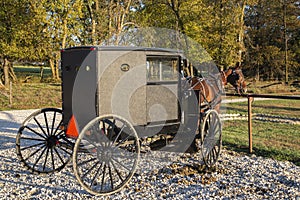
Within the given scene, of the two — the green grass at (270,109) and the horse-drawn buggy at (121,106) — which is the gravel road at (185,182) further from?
the green grass at (270,109)

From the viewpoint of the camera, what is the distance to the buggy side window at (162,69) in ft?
15.9

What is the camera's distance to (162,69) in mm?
5004

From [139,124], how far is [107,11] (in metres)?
20.5

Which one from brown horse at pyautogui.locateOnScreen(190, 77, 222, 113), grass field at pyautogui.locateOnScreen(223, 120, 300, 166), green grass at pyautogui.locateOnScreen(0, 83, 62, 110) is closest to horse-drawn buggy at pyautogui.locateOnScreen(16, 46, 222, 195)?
brown horse at pyautogui.locateOnScreen(190, 77, 222, 113)

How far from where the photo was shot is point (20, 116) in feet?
42.5

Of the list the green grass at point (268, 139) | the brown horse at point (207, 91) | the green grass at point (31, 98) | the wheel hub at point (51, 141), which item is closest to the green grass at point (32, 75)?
the green grass at point (31, 98)

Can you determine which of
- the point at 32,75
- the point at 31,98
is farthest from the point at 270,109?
the point at 32,75

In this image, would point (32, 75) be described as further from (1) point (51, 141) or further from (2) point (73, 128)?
(2) point (73, 128)

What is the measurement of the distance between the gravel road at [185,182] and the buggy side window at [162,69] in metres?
1.57

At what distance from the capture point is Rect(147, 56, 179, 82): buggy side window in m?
4.84

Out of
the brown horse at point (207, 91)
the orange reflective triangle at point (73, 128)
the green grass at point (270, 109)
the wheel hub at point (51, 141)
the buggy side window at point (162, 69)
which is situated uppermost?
the buggy side window at point (162, 69)

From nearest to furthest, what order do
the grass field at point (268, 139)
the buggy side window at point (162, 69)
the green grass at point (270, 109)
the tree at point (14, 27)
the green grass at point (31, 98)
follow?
1. the buggy side window at point (162, 69)
2. the grass field at point (268, 139)
3. the green grass at point (270, 109)
4. the green grass at point (31, 98)
5. the tree at point (14, 27)

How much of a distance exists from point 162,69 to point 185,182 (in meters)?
1.74

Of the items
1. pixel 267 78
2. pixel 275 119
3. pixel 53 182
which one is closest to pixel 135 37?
pixel 275 119
